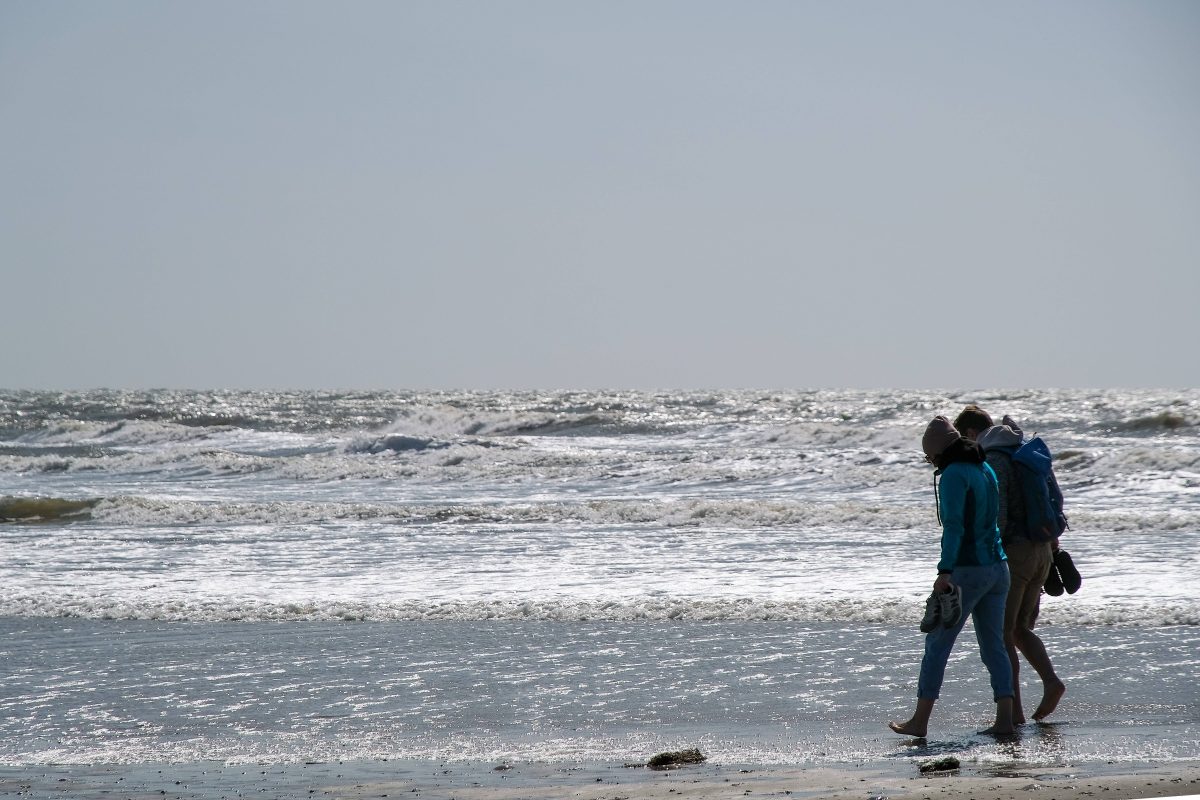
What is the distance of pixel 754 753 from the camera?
17.2 feet

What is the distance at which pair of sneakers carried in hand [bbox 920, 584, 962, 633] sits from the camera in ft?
17.7

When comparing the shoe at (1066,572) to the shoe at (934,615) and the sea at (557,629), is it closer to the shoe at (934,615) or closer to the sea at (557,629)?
the sea at (557,629)

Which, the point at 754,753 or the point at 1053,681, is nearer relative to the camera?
the point at 754,753

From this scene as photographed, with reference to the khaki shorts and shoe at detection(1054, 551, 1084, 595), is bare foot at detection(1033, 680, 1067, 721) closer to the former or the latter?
the khaki shorts

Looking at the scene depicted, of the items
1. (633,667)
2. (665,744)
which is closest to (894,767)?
(665,744)

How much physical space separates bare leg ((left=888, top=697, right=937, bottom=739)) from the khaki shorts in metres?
0.68

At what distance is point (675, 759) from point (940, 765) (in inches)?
42.6

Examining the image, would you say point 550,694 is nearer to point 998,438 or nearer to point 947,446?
point 947,446

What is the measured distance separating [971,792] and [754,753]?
116cm

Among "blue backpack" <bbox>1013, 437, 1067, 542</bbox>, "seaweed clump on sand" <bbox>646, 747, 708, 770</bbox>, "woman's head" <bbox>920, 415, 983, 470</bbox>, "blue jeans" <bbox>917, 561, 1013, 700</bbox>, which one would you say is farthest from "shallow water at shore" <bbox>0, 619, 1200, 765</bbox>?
"woman's head" <bbox>920, 415, 983, 470</bbox>

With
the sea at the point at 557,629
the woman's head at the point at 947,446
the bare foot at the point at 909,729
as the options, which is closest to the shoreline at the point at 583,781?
the sea at the point at 557,629

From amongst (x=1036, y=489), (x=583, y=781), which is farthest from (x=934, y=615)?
(x=583, y=781)

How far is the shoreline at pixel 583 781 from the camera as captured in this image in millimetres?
4355

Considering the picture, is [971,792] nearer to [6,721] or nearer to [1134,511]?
[6,721]
